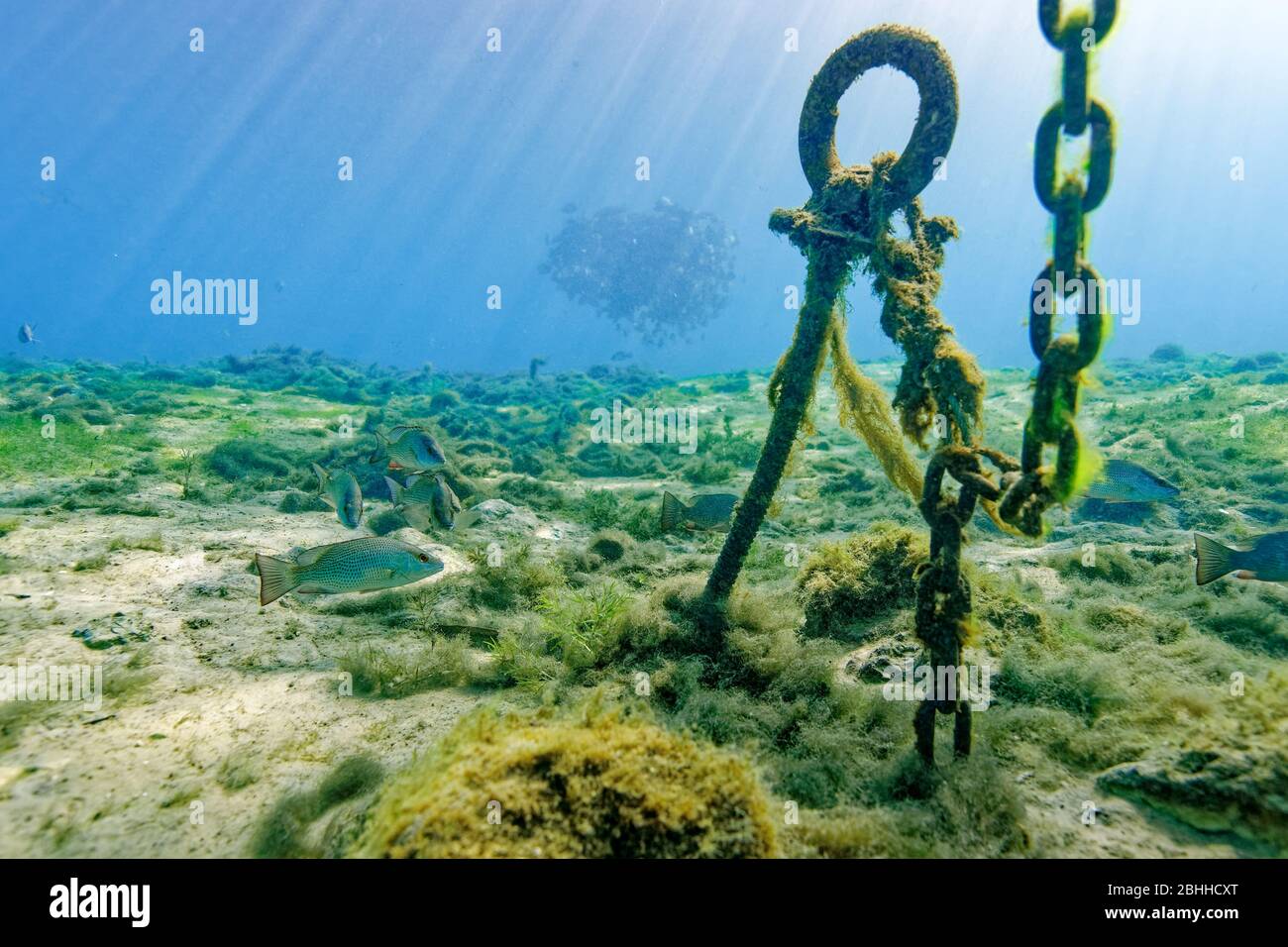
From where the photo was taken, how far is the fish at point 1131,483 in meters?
6.68

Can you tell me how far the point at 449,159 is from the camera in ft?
516

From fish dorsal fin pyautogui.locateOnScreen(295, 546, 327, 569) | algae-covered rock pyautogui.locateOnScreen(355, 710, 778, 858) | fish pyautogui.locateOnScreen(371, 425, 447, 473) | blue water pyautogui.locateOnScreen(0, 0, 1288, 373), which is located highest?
blue water pyautogui.locateOnScreen(0, 0, 1288, 373)

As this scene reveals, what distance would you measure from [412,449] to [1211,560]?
754cm

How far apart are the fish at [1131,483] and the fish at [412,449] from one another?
25.3 ft

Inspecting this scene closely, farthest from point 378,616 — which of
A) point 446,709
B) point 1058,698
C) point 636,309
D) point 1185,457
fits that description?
point 636,309

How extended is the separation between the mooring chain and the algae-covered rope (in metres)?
1.35

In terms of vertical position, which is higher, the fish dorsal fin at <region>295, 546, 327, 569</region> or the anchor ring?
the anchor ring

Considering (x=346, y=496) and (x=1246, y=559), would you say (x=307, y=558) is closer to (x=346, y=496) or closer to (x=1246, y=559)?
(x=346, y=496)

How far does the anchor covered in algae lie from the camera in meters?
2.72

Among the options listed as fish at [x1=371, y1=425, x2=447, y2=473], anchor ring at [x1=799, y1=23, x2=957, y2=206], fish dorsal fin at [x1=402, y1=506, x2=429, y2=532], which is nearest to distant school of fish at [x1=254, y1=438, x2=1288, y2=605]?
fish dorsal fin at [x1=402, y1=506, x2=429, y2=532]

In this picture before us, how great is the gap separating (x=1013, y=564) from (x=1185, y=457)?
276 inches

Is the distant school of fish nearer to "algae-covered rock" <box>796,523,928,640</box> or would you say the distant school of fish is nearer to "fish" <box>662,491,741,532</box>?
"algae-covered rock" <box>796,523,928,640</box>

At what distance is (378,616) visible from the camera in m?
6.10

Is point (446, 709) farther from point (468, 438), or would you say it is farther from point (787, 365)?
point (468, 438)
